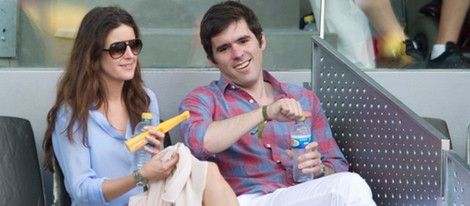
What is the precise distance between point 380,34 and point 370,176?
165cm

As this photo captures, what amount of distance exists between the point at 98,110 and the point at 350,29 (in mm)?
1980

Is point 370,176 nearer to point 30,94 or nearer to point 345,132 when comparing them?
point 345,132

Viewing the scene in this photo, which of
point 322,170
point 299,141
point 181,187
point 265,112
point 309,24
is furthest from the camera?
point 309,24

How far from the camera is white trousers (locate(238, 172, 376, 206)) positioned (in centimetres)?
431

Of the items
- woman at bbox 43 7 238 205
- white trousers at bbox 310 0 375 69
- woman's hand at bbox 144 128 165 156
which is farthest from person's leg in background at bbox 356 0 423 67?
woman's hand at bbox 144 128 165 156

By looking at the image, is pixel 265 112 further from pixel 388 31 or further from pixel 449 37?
pixel 449 37

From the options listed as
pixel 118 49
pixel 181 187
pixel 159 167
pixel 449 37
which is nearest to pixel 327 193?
pixel 181 187

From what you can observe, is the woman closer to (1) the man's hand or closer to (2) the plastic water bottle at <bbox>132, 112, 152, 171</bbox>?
(2) the plastic water bottle at <bbox>132, 112, 152, 171</bbox>

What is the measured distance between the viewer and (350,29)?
6270 mm

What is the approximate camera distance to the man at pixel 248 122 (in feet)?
15.4

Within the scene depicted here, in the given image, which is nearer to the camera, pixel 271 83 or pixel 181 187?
pixel 181 187

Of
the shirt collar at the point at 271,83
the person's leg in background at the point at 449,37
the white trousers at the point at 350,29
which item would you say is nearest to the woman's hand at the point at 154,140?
the shirt collar at the point at 271,83

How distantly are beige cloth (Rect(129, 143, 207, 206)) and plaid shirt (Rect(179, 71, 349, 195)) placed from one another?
0.36 metres

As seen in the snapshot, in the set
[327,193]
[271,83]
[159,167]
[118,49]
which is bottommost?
[327,193]
